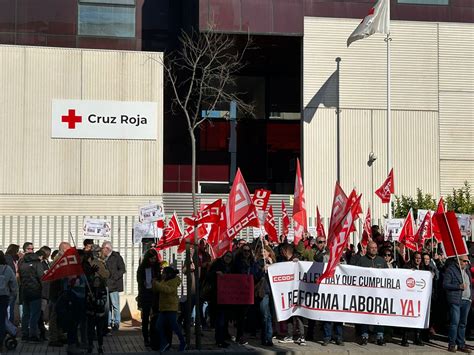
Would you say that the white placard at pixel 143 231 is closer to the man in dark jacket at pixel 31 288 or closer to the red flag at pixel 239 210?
the man in dark jacket at pixel 31 288

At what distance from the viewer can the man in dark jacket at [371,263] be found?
49.9ft

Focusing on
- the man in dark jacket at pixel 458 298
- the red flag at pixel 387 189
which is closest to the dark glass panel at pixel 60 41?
the red flag at pixel 387 189

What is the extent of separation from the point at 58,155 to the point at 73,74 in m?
2.95

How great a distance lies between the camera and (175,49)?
3155 centimetres

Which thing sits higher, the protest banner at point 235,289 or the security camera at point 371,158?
the security camera at point 371,158

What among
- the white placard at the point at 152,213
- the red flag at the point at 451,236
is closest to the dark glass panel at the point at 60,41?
the white placard at the point at 152,213

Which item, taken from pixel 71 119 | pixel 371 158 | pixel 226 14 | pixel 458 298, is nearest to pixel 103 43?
pixel 71 119

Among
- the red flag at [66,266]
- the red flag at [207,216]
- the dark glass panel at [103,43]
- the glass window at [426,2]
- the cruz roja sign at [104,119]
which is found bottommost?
the red flag at [66,266]

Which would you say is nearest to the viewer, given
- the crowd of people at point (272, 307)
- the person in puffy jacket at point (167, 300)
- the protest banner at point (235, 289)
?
the person in puffy jacket at point (167, 300)

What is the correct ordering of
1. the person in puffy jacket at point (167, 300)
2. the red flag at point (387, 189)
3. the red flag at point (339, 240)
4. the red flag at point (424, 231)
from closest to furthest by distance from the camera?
the person in puffy jacket at point (167, 300) → the red flag at point (339, 240) → the red flag at point (424, 231) → the red flag at point (387, 189)

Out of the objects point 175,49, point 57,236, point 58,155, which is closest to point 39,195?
point 58,155

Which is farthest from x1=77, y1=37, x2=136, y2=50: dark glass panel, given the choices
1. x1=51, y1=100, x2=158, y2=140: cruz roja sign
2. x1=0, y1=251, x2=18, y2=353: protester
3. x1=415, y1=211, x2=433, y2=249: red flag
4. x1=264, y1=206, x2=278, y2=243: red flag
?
x1=0, y1=251, x2=18, y2=353: protester

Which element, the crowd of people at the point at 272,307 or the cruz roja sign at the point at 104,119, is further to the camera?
the cruz roja sign at the point at 104,119

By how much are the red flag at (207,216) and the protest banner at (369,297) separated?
1.47 metres
